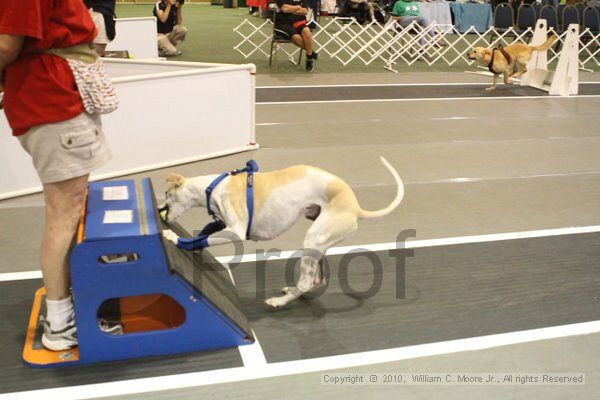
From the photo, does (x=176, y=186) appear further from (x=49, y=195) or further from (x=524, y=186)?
(x=524, y=186)

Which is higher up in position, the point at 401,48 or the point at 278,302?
the point at 401,48

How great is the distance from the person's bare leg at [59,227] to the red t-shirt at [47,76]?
265 millimetres

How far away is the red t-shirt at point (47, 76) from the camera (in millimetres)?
2150

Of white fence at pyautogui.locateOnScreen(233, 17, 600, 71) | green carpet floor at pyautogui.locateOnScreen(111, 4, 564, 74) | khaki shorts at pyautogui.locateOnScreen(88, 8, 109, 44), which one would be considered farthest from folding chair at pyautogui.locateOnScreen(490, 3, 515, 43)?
khaki shorts at pyautogui.locateOnScreen(88, 8, 109, 44)

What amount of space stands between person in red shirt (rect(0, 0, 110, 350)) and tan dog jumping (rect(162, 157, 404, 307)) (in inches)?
18.5

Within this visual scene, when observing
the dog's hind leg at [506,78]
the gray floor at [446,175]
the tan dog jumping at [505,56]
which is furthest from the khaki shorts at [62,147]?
the dog's hind leg at [506,78]

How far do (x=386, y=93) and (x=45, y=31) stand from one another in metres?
7.21

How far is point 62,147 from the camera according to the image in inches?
88.7

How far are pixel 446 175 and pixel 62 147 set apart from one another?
3702 mm

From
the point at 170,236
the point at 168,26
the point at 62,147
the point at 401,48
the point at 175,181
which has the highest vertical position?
the point at 168,26

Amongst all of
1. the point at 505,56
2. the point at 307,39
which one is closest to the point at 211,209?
Answer: the point at 505,56

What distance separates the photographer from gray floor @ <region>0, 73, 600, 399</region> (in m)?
2.56

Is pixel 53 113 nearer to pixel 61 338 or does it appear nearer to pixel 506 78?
pixel 61 338

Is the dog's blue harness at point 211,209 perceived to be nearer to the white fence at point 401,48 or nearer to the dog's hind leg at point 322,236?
the dog's hind leg at point 322,236
